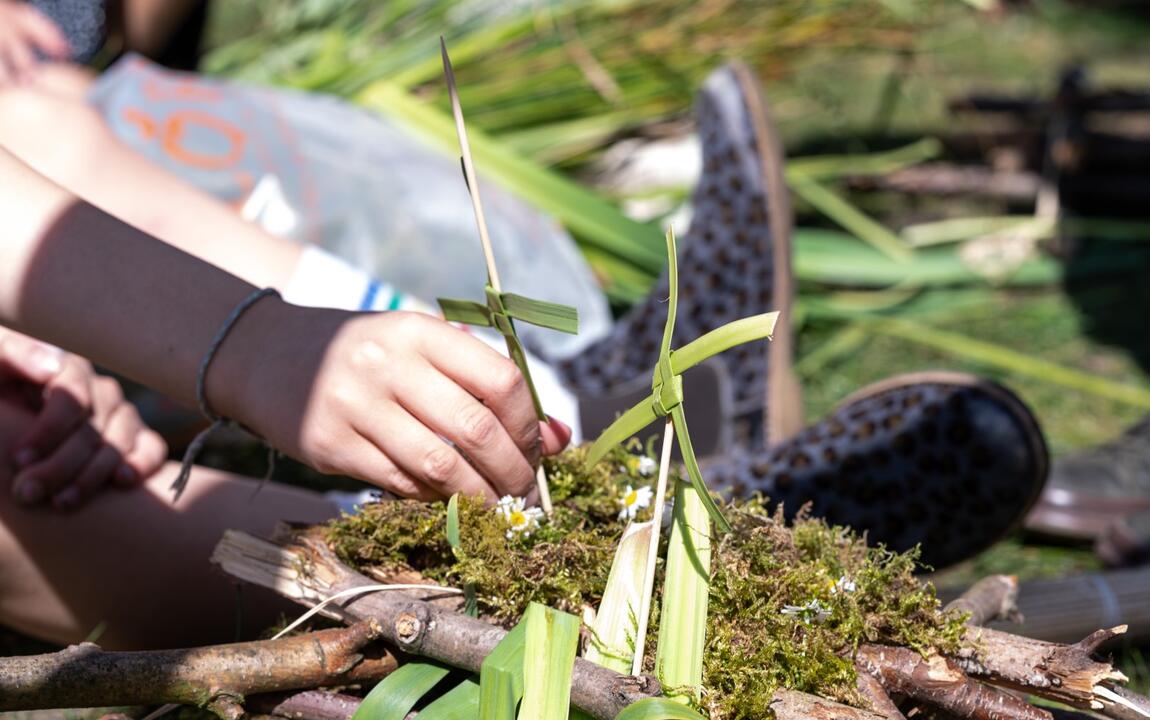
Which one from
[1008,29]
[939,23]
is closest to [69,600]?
[939,23]

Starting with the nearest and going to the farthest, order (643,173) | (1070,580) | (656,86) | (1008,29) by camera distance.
A: (1070,580), (656,86), (643,173), (1008,29)

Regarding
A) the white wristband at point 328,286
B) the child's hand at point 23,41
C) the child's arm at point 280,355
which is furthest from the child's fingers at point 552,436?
the child's hand at point 23,41

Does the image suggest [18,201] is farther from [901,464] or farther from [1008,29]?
[1008,29]

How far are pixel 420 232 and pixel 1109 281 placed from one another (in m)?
1.91

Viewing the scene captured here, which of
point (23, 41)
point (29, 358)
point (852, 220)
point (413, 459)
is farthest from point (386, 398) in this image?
point (852, 220)

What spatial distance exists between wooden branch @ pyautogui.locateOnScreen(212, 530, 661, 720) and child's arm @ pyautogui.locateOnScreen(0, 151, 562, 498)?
0.07 meters

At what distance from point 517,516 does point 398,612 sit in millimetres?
117

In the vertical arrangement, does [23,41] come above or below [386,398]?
above

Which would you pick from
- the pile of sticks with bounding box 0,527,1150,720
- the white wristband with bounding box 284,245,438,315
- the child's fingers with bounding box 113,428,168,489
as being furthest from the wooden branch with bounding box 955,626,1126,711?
the child's fingers with bounding box 113,428,168,489

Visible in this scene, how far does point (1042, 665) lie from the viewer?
715mm

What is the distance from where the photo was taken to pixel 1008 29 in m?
4.89

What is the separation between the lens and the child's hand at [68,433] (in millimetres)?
1110

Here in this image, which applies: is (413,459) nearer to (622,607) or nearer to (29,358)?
(622,607)

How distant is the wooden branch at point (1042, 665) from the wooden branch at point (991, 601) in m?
0.09
